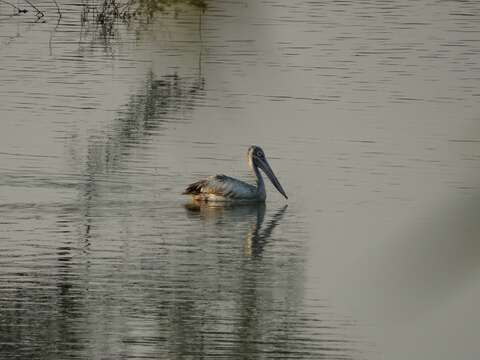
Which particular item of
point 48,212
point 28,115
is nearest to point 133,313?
point 48,212

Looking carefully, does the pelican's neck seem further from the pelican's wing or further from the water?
the water

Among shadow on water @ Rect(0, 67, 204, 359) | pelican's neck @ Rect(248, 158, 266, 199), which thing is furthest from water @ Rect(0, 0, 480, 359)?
pelican's neck @ Rect(248, 158, 266, 199)

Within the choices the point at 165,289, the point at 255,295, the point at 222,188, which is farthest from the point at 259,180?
the point at 255,295

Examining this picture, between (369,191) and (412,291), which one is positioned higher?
(412,291)

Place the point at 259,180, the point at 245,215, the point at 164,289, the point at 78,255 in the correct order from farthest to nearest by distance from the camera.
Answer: the point at 259,180 < the point at 245,215 < the point at 78,255 < the point at 164,289

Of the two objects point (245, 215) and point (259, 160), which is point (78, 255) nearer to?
point (245, 215)

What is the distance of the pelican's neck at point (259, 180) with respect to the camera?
44.2 feet

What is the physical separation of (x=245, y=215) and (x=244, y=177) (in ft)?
5.96

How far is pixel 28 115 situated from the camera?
1664 cm

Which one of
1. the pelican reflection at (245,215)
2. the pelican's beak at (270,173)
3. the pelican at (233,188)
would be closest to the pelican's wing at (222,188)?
the pelican at (233,188)

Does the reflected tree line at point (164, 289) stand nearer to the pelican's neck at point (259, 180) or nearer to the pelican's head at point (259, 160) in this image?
the pelican's neck at point (259, 180)

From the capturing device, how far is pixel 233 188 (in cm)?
1315

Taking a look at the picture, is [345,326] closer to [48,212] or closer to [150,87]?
[48,212]

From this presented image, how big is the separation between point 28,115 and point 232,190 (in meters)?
4.34
